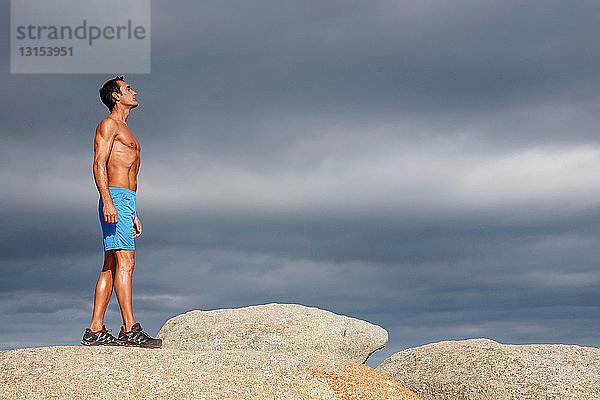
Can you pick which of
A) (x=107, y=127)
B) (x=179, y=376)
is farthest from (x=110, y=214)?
(x=179, y=376)

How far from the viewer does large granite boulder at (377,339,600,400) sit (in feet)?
35.0

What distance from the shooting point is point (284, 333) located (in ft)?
49.0

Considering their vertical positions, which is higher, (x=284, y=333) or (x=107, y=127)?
(x=107, y=127)

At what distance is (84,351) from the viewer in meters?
9.91

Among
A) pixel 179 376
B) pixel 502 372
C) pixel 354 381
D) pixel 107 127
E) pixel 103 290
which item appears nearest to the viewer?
pixel 179 376

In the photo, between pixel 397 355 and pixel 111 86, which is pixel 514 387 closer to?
pixel 397 355

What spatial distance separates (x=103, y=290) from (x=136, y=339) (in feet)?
3.08

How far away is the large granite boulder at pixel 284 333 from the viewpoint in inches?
581

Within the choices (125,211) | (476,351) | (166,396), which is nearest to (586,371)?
(476,351)

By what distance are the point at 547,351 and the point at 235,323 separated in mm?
7068

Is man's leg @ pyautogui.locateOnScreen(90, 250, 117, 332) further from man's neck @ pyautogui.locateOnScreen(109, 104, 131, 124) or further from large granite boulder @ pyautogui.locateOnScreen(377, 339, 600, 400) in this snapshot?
large granite boulder @ pyautogui.locateOnScreen(377, 339, 600, 400)

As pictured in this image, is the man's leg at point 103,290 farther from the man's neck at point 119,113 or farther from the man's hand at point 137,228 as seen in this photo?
the man's neck at point 119,113

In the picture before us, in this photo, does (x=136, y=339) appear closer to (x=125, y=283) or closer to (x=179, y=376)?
(x=125, y=283)

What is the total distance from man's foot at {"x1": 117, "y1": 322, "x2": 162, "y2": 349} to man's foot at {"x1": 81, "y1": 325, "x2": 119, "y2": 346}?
0.12 m
